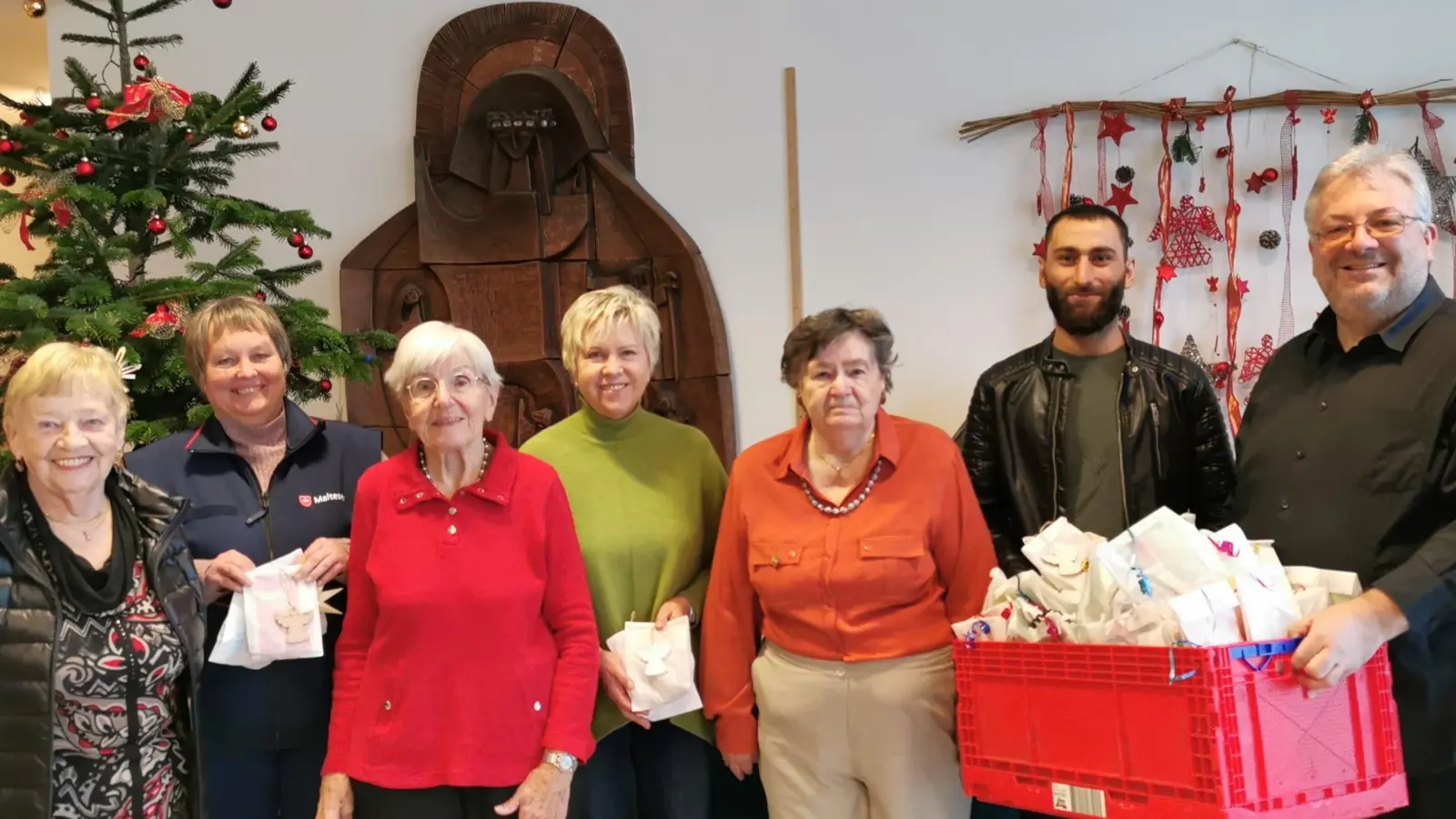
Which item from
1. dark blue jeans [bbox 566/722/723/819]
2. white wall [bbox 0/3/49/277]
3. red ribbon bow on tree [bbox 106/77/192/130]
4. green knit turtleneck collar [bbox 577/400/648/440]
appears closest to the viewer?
dark blue jeans [bbox 566/722/723/819]

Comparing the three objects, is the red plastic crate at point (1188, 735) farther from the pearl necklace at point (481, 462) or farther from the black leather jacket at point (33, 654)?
the black leather jacket at point (33, 654)

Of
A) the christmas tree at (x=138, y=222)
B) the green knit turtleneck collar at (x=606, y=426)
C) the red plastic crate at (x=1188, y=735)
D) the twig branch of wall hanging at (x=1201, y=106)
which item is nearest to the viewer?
the red plastic crate at (x=1188, y=735)

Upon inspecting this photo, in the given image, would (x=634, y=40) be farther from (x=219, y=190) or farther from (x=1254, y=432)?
(x=1254, y=432)

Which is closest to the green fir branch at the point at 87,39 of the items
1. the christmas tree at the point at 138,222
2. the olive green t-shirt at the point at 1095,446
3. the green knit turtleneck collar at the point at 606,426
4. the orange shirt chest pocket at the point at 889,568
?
the christmas tree at the point at 138,222

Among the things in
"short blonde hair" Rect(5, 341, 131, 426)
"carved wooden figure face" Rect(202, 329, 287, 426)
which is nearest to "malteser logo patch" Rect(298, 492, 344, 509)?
"carved wooden figure face" Rect(202, 329, 287, 426)

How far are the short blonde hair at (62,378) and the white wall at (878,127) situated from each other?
79.1 inches

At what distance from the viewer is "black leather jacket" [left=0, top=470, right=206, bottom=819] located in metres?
1.61

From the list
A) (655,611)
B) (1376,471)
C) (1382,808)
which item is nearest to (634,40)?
Result: (655,611)

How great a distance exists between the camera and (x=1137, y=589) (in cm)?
156

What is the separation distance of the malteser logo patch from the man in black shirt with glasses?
1.81 meters

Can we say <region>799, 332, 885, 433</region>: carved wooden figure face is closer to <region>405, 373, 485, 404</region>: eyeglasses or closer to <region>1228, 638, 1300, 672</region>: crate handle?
<region>405, 373, 485, 404</region>: eyeglasses

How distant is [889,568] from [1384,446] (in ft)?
2.86

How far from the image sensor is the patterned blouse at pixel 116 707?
66.1 inches

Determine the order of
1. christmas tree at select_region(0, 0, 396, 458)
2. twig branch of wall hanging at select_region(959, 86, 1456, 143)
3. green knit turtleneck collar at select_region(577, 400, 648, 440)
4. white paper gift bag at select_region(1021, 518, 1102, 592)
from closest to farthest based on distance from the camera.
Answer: white paper gift bag at select_region(1021, 518, 1102, 592), green knit turtleneck collar at select_region(577, 400, 648, 440), christmas tree at select_region(0, 0, 396, 458), twig branch of wall hanging at select_region(959, 86, 1456, 143)
